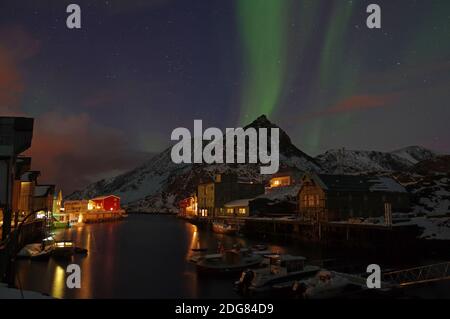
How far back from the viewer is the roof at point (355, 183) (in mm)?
76812

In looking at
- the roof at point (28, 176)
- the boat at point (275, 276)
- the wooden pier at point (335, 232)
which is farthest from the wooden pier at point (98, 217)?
the boat at point (275, 276)

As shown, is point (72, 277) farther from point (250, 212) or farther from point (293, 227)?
point (250, 212)

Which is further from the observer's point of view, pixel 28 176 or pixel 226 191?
pixel 226 191

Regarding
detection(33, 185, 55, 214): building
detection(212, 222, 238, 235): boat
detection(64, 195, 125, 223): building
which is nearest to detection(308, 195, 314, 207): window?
detection(212, 222, 238, 235): boat

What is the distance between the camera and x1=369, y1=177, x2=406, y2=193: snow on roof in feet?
258

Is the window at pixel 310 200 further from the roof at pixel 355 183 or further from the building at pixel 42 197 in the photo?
the building at pixel 42 197

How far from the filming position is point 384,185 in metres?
79.9

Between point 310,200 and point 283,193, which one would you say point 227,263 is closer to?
point 310,200

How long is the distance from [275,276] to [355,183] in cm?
5273

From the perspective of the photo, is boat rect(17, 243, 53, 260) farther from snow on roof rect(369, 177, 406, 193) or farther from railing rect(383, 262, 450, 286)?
snow on roof rect(369, 177, 406, 193)

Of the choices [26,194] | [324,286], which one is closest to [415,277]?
[324,286]

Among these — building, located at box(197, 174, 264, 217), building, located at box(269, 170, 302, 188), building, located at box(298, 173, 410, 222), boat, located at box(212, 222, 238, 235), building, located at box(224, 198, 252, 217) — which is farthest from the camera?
building, located at box(197, 174, 264, 217)
